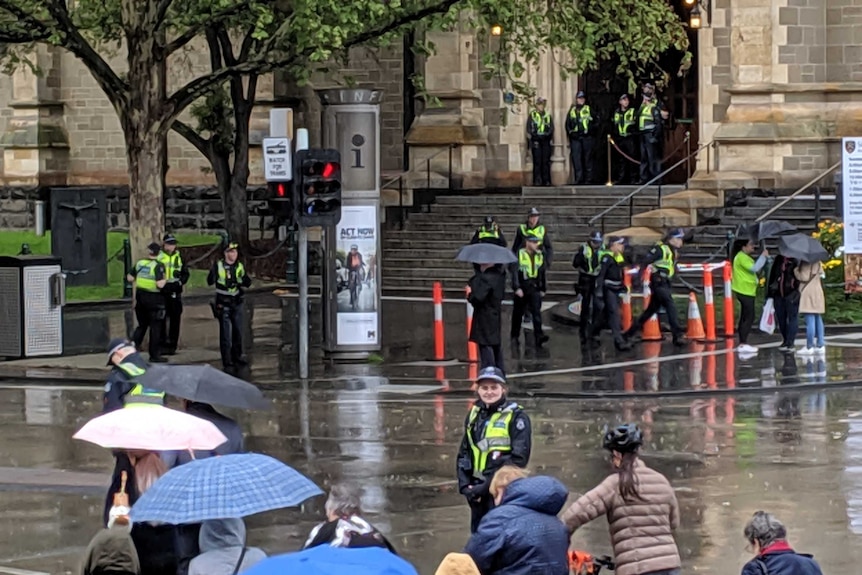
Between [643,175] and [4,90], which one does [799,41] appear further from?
[4,90]

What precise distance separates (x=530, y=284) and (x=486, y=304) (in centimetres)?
456

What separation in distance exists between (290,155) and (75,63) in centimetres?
2136

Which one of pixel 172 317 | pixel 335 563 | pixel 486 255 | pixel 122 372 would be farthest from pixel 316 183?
pixel 335 563

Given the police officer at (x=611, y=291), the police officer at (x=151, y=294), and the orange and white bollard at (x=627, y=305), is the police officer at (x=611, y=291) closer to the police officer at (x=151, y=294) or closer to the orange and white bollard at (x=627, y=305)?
the orange and white bollard at (x=627, y=305)

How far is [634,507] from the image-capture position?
8375mm

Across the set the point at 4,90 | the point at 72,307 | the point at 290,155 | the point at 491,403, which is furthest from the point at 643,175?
the point at 491,403

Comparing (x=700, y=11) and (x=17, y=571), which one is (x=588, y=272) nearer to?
(x=700, y=11)

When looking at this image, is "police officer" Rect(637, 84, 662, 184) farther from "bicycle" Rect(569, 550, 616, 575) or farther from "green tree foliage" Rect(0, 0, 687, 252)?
"bicycle" Rect(569, 550, 616, 575)

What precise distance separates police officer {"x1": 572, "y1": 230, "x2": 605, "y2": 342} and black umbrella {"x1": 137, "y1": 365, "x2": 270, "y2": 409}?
1495cm

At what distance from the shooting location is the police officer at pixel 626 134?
1373 inches

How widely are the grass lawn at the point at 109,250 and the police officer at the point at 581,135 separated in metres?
7.59

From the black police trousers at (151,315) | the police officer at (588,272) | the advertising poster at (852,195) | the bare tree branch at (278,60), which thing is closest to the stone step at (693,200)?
the advertising poster at (852,195)

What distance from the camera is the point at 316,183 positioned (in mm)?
20922

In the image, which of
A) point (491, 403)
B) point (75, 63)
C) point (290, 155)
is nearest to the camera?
point (491, 403)
